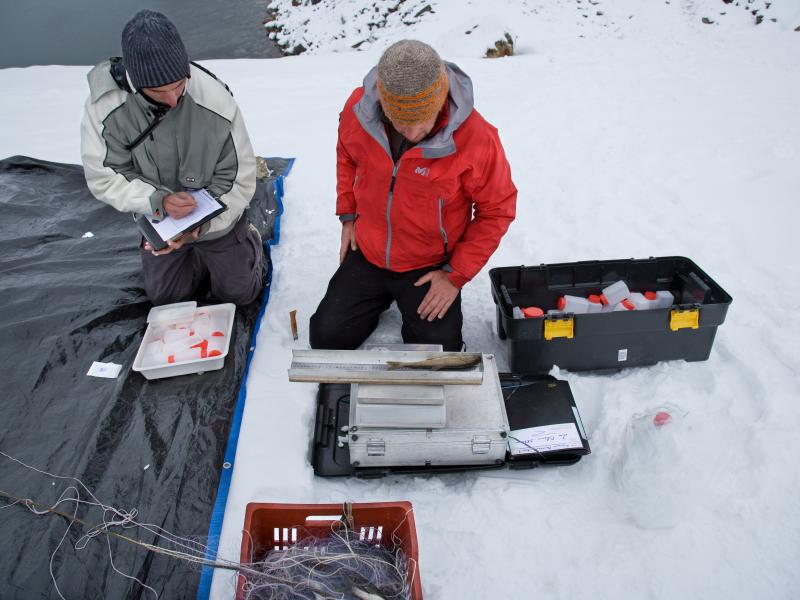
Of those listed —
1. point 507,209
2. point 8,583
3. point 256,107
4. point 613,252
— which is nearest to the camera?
point 8,583

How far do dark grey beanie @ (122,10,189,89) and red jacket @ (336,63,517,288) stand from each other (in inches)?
26.2

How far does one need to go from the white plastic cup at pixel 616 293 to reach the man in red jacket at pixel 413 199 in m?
0.67

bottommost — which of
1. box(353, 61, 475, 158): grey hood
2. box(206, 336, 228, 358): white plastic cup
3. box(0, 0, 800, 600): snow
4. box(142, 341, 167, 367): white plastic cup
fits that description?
box(0, 0, 800, 600): snow

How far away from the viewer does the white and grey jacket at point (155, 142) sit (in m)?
2.29

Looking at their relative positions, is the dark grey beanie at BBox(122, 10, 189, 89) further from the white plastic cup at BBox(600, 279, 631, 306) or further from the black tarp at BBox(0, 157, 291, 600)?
the white plastic cup at BBox(600, 279, 631, 306)

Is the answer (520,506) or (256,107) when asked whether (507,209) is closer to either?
(520,506)

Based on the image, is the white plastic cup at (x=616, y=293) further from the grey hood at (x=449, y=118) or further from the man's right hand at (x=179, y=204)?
the man's right hand at (x=179, y=204)

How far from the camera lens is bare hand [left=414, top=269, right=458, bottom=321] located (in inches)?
92.0

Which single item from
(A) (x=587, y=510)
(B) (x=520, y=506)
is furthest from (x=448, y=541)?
(A) (x=587, y=510)

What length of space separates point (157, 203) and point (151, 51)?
0.62 metres

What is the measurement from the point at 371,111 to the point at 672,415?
1.48 metres

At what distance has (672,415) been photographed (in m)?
1.85

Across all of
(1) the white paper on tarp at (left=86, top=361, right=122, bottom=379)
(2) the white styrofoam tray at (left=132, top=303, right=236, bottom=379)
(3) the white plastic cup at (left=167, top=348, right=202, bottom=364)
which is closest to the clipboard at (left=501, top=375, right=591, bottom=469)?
(2) the white styrofoam tray at (left=132, top=303, right=236, bottom=379)

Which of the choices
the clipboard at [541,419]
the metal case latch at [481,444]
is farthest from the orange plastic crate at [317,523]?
the clipboard at [541,419]
